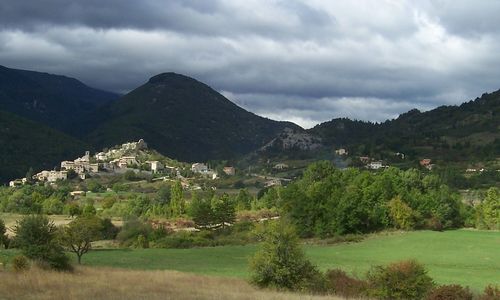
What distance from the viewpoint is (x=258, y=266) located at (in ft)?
120

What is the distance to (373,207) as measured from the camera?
106 meters

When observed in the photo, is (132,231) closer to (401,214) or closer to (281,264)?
(401,214)

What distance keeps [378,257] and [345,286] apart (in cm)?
3609

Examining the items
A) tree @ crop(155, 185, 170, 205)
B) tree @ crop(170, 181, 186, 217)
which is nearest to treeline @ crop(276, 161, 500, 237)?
tree @ crop(170, 181, 186, 217)

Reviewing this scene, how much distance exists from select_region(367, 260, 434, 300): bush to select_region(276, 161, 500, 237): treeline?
65.6 metres

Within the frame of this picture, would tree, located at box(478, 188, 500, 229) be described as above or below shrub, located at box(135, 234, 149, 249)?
above

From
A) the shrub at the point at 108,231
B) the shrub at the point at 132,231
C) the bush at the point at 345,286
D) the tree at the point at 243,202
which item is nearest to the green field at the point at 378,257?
the bush at the point at 345,286

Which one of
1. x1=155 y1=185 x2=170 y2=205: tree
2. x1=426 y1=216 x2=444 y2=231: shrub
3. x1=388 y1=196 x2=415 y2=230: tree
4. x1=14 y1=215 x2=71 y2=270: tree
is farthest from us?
x1=155 y1=185 x2=170 y2=205: tree

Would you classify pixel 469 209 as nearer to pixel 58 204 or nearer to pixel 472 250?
pixel 472 250

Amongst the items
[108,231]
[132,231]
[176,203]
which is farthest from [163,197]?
[132,231]

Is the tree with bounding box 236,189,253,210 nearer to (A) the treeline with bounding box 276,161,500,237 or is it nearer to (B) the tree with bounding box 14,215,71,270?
(A) the treeline with bounding box 276,161,500,237

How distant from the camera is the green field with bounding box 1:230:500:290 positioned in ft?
181

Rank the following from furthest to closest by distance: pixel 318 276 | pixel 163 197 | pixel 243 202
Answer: pixel 163 197 → pixel 243 202 → pixel 318 276

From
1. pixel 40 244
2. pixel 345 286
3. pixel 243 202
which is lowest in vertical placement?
pixel 243 202
